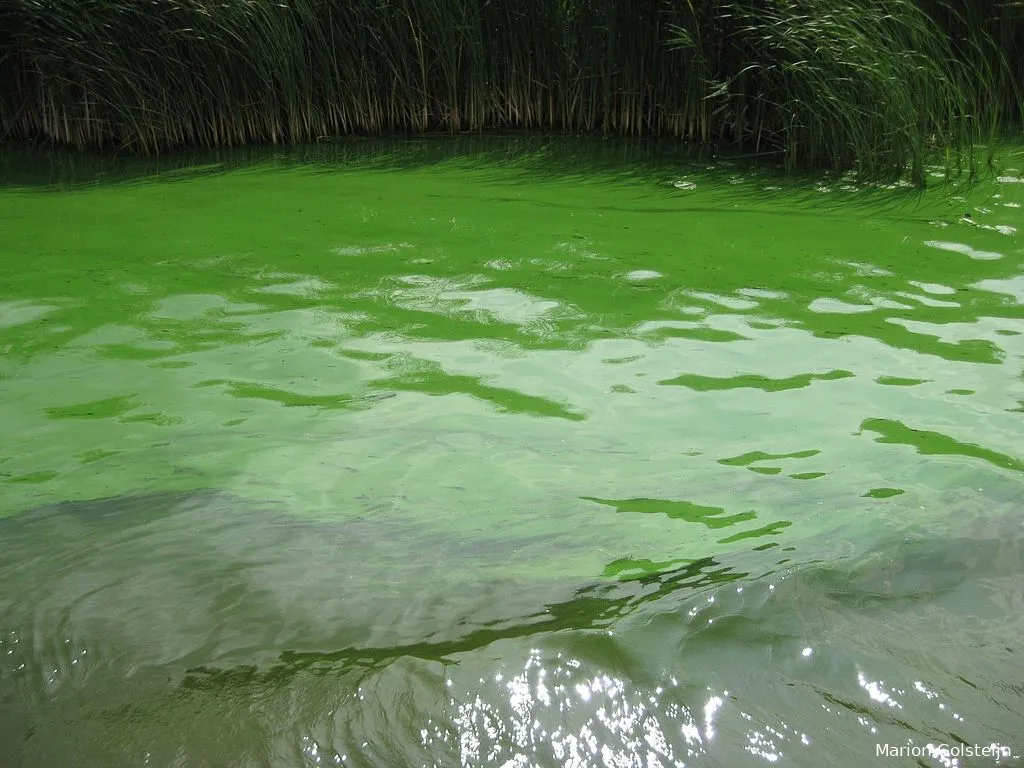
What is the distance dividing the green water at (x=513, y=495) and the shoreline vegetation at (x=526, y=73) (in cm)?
91

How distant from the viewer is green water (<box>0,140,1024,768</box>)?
1314mm

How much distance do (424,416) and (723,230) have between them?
1.87 metres

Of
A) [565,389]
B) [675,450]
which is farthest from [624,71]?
[675,450]

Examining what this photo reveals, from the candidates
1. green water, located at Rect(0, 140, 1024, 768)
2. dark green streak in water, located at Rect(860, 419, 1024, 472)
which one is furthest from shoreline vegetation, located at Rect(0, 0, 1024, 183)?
dark green streak in water, located at Rect(860, 419, 1024, 472)

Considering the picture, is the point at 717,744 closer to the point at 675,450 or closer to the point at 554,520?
the point at 554,520

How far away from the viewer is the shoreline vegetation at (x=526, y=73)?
428cm

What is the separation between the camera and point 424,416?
7.34 ft

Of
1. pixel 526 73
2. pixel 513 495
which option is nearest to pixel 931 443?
pixel 513 495

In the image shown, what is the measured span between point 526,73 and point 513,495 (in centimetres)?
399

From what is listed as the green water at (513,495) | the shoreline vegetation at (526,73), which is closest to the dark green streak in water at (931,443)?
the green water at (513,495)

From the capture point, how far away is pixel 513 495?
191cm

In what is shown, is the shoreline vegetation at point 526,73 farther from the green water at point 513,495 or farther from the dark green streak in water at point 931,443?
the dark green streak in water at point 931,443

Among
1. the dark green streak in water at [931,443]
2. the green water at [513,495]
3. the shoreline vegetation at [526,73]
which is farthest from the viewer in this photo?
the shoreline vegetation at [526,73]

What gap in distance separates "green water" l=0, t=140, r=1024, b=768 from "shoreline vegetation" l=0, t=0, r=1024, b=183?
0.91m
